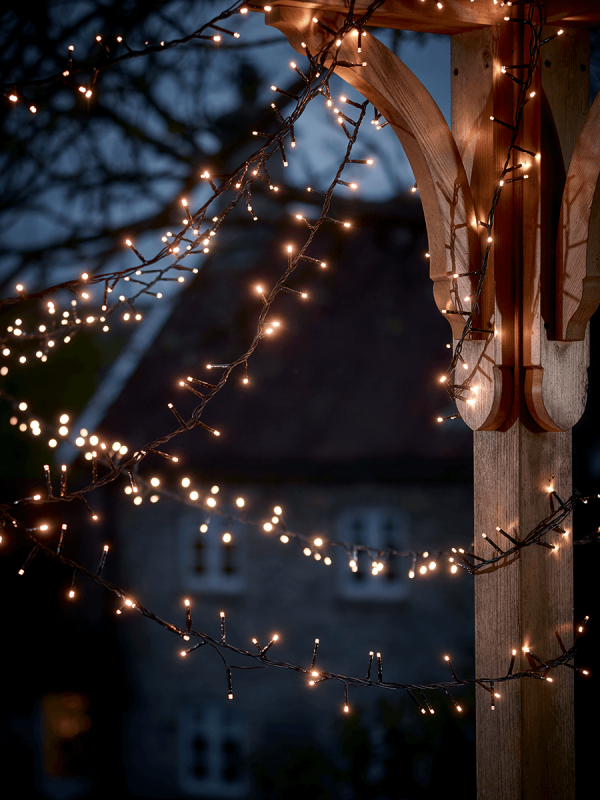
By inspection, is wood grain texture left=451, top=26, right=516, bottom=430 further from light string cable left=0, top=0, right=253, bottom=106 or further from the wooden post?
light string cable left=0, top=0, right=253, bottom=106

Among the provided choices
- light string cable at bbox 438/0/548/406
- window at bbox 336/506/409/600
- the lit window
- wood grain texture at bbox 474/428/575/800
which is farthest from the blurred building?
light string cable at bbox 438/0/548/406

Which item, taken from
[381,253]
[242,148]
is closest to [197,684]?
[381,253]

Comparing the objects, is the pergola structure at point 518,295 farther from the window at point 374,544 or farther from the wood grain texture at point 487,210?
the window at point 374,544

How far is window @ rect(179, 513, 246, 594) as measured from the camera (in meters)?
4.20

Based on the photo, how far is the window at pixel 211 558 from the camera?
4.20 m

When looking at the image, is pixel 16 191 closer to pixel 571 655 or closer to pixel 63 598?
pixel 63 598

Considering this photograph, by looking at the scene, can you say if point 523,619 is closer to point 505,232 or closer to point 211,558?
point 505,232

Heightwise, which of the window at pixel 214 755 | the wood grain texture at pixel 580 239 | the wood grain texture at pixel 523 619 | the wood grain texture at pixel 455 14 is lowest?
the window at pixel 214 755

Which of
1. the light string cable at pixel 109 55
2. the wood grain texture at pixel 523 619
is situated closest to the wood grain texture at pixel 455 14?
the light string cable at pixel 109 55

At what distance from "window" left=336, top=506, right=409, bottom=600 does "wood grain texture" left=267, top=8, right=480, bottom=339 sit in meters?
2.92

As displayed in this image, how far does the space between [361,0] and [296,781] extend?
3.84 metres

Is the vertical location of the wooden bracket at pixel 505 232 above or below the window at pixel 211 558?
above

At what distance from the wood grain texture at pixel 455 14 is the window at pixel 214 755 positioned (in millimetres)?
4186

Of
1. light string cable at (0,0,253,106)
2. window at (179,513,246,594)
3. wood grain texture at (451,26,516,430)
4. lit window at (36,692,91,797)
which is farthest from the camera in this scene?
window at (179,513,246,594)
